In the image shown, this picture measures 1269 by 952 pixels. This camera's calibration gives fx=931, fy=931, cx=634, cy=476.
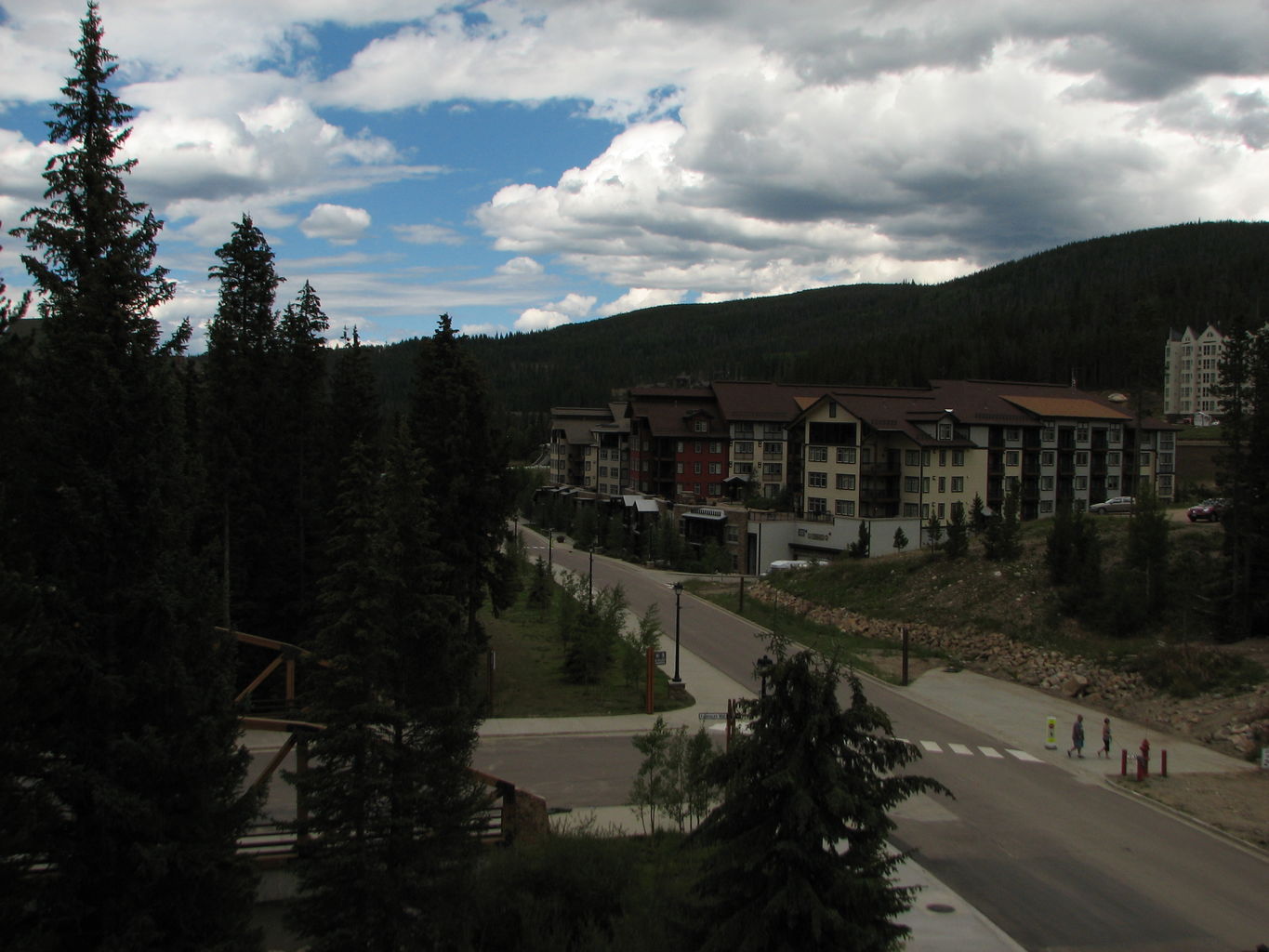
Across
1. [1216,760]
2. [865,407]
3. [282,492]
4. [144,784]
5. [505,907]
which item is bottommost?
[1216,760]

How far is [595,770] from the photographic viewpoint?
22.1 meters

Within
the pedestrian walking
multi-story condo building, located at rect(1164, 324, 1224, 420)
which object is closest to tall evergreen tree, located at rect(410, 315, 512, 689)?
the pedestrian walking

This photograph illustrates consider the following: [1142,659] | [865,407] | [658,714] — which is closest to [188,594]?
[658,714]

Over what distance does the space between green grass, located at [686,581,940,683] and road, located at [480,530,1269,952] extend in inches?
279

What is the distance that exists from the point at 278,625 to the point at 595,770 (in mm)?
14042

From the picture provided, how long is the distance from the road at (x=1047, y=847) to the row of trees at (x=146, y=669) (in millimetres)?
8876

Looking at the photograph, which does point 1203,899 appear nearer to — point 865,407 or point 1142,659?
point 1142,659

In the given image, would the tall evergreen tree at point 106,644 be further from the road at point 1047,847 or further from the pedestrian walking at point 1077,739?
the pedestrian walking at point 1077,739

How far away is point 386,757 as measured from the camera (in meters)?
11.5

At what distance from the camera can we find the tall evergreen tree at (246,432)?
28.6 m

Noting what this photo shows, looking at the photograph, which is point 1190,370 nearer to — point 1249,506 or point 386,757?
point 1249,506

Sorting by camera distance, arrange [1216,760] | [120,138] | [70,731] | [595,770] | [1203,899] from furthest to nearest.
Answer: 1. [1216,760]
2. [595,770]
3. [1203,899]
4. [120,138]
5. [70,731]

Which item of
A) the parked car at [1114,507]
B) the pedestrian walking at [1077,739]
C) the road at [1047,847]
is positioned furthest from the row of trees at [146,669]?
the parked car at [1114,507]

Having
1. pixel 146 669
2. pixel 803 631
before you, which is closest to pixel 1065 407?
pixel 803 631
